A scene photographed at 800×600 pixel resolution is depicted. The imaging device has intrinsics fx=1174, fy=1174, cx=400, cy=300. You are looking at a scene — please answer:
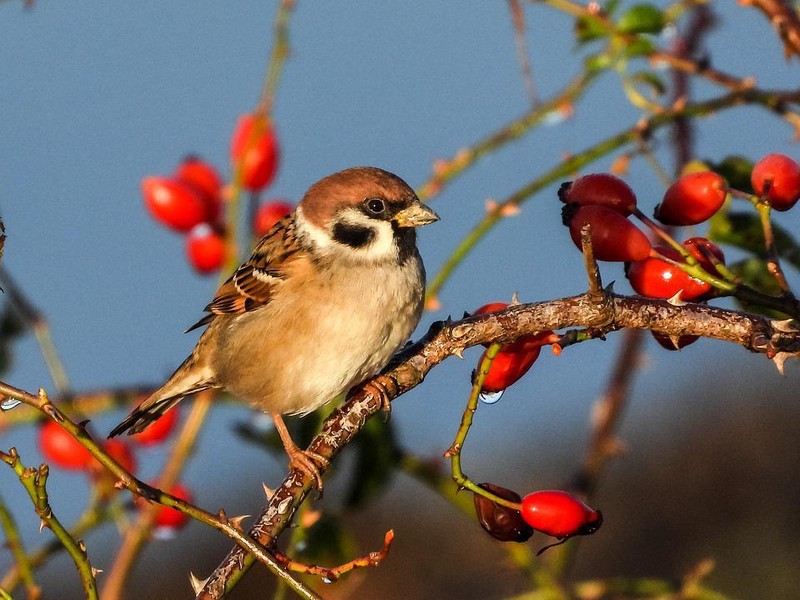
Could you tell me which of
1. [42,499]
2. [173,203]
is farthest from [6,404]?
[173,203]

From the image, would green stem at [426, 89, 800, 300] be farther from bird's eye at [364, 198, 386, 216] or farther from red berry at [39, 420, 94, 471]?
red berry at [39, 420, 94, 471]

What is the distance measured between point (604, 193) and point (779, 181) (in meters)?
0.24

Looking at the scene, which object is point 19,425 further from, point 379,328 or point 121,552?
point 379,328

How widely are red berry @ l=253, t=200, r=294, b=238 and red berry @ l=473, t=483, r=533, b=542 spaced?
127 cm

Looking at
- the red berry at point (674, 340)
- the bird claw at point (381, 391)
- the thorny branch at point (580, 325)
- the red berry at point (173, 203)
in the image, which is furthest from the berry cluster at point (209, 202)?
the red berry at point (674, 340)

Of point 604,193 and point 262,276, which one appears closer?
point 604,193

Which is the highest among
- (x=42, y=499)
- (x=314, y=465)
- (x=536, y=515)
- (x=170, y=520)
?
(x=170, y=520)

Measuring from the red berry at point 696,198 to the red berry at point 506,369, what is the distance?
29 centimetres

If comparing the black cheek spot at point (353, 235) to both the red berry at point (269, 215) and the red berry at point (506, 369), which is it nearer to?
the red berry at point (269, 215)

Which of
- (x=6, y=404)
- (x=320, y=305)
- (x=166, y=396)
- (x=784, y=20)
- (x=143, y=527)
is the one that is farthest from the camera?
(x=166, y=396)

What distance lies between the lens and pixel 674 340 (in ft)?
5.28

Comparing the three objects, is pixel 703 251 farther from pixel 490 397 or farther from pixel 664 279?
pixel 490 397

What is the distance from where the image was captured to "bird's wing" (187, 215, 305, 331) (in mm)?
2705

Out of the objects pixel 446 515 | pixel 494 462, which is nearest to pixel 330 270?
pixel 446 515
